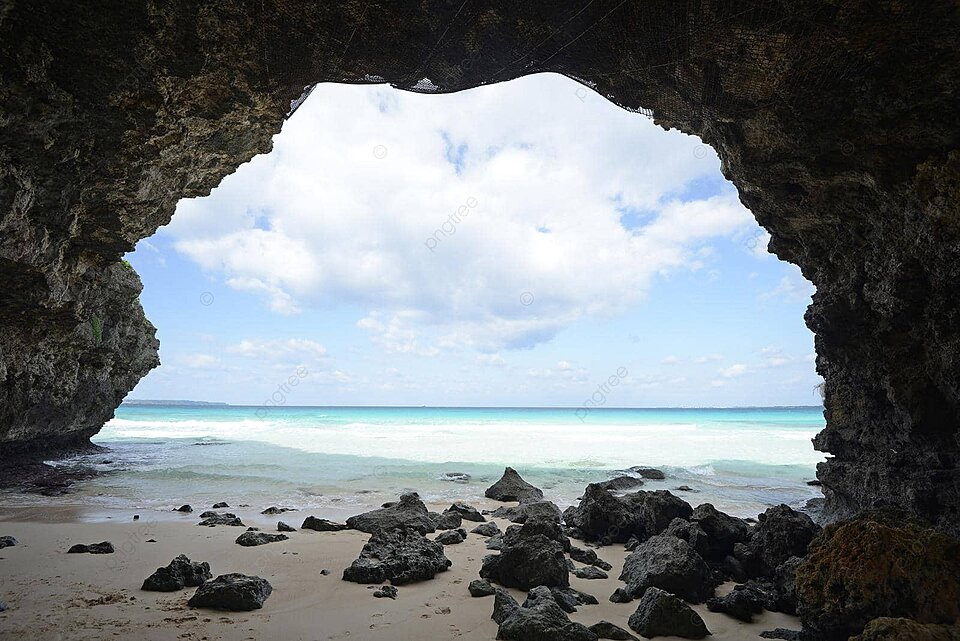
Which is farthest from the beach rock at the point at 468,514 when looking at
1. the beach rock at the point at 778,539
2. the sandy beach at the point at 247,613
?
the beach rock at the point at 778,539

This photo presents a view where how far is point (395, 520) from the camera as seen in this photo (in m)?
8.14

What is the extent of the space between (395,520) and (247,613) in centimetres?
385

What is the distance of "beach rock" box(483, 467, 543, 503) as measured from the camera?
11438 mm

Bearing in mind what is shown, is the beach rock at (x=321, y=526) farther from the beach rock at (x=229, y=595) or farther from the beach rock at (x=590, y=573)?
the beach rock at (x=590, y=573)

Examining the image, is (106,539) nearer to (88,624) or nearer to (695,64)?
(88,624)

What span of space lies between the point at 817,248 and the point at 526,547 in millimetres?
5890

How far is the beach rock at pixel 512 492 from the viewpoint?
1144cm

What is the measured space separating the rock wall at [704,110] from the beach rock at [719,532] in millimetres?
1927

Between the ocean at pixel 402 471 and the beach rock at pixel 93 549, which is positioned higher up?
the beach rock at pixel 93 549

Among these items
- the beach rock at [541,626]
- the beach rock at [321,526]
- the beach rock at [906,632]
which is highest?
the beach rock at [906,632]

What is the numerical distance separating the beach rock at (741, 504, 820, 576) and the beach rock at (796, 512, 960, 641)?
2075 mm

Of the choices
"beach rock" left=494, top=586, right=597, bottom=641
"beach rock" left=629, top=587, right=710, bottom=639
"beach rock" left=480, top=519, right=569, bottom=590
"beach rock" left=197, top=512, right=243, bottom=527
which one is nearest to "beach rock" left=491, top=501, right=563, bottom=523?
"beach rock" left=480, top=519, right=569, bottom=590

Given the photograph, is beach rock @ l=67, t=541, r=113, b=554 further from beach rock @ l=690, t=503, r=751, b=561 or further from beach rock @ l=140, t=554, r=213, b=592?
beach rock @ l=690, t=503, r=751, b=561

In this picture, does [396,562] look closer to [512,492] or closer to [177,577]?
[177,577]
